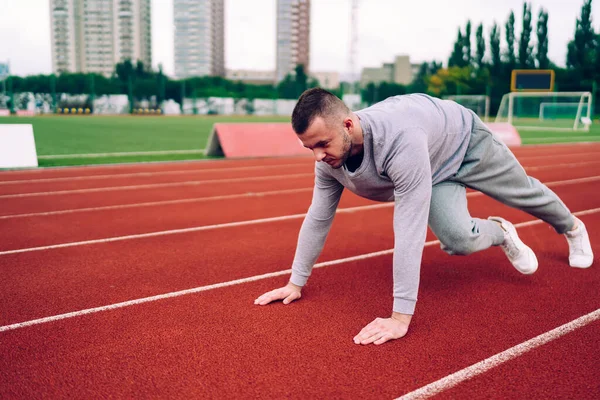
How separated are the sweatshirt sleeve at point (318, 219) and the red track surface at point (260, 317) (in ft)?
0.94

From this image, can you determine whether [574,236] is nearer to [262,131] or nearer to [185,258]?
[185,258]

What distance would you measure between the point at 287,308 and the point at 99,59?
127796 mm

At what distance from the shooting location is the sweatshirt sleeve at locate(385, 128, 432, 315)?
252 centimetres

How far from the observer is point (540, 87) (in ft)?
97.3

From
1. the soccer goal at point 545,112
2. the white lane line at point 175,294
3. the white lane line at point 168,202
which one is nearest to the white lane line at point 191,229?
the white lane line at point 168,202

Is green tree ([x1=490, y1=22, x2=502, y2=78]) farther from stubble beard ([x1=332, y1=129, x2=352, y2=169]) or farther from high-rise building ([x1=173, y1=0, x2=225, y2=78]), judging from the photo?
high-rise building ([x1=173, y1=0, x2=225, y2=78])

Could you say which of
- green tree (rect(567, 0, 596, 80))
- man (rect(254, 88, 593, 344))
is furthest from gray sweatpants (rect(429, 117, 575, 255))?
green tree (rect(567, 0, 596, 80))

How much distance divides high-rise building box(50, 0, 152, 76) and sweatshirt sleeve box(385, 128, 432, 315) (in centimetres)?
12213

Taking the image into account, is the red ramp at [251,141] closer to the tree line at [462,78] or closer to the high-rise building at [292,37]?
the tree line at [462,78]

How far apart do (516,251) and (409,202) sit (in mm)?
1331

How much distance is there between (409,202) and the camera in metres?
2.56

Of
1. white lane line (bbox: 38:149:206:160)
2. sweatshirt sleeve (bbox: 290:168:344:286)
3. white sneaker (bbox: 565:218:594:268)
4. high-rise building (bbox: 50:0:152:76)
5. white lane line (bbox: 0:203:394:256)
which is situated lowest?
white lane line (bbox: 0:203:394:256)

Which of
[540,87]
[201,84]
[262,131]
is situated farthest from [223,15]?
[262,131]

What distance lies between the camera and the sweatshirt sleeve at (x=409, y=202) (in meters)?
2.52
